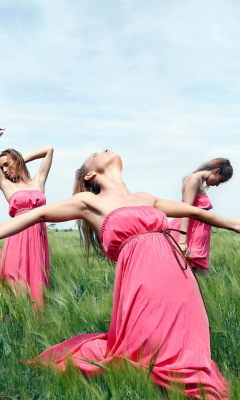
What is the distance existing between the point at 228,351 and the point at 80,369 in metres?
0.83

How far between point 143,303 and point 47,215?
2.18 feet

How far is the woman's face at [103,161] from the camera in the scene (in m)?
2.31

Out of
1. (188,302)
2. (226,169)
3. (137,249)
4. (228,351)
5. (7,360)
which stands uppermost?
(226,169)

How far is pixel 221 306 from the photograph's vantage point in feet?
8.63

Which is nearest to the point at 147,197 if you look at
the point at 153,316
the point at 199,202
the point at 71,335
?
the point at 153,316

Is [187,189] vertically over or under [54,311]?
over

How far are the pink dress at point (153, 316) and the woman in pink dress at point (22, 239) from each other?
6.51ft

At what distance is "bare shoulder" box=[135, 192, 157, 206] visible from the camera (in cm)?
235

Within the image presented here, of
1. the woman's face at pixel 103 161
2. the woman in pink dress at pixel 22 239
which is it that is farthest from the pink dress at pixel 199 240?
the woman's face at pixel 103 161

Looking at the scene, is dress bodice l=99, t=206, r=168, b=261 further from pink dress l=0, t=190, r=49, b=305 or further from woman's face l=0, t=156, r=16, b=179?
woman's face l=0, t=156, r=16, b=179

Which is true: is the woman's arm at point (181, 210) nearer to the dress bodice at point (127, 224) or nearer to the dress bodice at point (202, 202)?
the dress bodice at point (127, 224)

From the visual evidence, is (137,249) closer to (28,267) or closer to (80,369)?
(80,369)

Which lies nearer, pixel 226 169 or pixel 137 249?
pixel 137 249

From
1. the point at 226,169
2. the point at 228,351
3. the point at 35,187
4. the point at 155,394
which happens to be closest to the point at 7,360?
the point at 155,394
